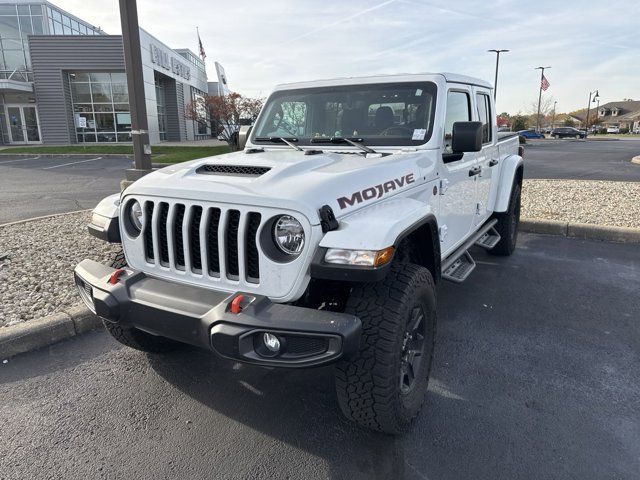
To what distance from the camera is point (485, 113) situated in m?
4.88

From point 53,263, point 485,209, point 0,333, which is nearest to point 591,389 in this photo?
point 485,209

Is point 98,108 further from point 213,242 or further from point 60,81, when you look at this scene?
point 213,242

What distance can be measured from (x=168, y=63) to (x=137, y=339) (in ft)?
105

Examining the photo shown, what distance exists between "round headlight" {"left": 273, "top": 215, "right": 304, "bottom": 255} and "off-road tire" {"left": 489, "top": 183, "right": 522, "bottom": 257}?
383 cm

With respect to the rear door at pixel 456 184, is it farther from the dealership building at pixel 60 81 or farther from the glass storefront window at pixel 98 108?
the glass storefront window at pixel 98 108

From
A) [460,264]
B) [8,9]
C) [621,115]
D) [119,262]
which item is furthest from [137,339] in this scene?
[621,115]

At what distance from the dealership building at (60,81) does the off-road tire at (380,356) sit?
27.4 meters

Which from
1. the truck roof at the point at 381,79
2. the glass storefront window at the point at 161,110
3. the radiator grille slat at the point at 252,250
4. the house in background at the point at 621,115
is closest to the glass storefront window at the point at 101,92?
the glass storefront window at the point at 161,110

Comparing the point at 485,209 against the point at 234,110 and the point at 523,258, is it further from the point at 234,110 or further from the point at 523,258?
the point at 234,110

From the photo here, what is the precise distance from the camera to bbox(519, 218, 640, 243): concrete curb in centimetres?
652

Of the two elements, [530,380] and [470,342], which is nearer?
[530,380]

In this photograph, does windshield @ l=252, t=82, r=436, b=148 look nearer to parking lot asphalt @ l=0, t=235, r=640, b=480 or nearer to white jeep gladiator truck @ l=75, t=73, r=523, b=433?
white jeep gladiator truck @ l=75, t=73, r=523, b=433

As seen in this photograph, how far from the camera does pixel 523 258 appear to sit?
19.4 ft

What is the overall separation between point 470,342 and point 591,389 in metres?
0.87
